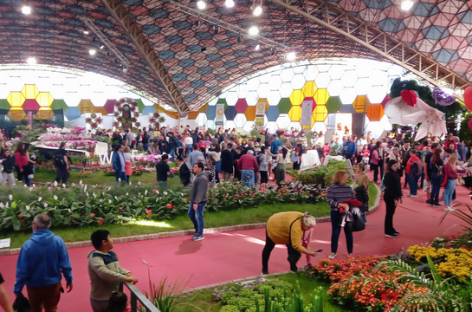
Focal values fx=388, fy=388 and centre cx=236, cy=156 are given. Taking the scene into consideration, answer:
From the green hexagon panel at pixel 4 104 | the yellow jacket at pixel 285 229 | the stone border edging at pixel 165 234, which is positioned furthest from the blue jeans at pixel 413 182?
the green hexagon panel at pixel 4 104

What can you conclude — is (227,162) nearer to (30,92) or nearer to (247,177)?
(247,177)

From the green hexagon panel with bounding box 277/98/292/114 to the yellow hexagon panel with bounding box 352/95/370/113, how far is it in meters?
6.26

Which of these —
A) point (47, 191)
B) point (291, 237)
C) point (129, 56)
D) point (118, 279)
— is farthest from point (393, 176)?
point (129, 56)

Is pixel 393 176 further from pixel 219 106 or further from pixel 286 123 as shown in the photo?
pixel 219 106

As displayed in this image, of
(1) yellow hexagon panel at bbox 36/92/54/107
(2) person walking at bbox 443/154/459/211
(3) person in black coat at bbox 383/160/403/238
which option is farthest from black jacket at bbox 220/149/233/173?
(1) yellow hexagon panel at bbox 36/92/54/107

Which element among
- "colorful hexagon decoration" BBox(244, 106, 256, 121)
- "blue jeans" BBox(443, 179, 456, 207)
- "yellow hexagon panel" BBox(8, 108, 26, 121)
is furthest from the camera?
"colorful hexagon decoration" BBox(244, 106, 256, 121)

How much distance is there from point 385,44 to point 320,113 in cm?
1202

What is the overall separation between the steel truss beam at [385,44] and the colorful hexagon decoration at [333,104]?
26.9 ft

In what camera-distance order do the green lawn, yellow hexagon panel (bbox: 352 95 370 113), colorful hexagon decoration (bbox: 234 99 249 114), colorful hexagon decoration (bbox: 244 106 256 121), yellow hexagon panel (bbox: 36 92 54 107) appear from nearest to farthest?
the green lawn, yellow hexagon panel (bbox: 352 95 370 113), colorful hexagon decoration (bbox: 244 106 256 121), colorful hexagon decoration (bbox: 234 99 249 114), yellow hexagon panel (bbox: 36 92 54 107)

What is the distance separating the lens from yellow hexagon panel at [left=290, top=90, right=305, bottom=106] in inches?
1341

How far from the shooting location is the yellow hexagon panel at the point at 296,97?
3406 centimetres

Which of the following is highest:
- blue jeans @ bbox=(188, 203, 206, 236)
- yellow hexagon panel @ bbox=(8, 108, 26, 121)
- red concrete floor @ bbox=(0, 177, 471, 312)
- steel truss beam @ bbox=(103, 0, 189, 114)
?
steel truss beam @ bbox=(103, 0, 189, 114)

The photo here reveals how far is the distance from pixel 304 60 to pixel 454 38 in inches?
597

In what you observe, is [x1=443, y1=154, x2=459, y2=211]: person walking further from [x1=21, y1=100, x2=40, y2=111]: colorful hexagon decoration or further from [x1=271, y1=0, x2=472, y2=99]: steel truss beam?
[x1=21, y1=100, x2=40, y2=111]: colorful hexagon decoration
